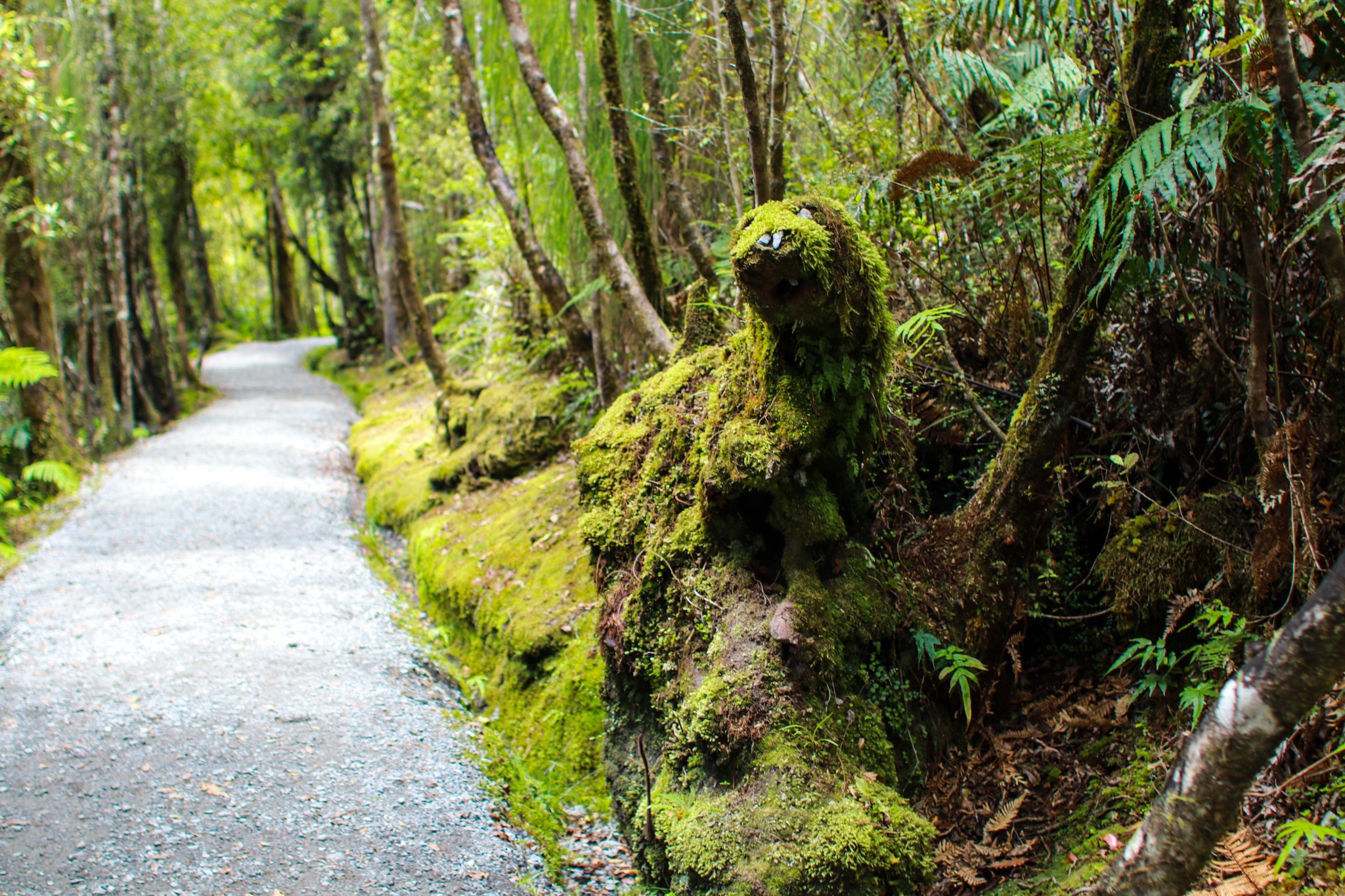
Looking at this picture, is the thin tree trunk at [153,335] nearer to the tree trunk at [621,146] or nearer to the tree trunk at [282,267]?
the tree trunk at [282,267]

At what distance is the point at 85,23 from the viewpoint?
13727mm

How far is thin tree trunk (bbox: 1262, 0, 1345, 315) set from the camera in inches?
112

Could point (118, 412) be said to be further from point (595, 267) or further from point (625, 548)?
point (625, 548)

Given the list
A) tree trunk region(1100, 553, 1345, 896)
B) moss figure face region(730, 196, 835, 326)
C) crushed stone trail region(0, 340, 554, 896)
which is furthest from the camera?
crushed stone trail region(0, 340, 554, 896)

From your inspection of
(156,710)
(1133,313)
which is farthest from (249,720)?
(1133,313)

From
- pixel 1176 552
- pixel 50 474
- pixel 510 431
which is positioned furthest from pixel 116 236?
pixel 1176 552

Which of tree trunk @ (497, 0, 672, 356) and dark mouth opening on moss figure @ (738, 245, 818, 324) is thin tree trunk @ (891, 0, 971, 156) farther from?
tree trunk @ (497, 0, 672, 356)

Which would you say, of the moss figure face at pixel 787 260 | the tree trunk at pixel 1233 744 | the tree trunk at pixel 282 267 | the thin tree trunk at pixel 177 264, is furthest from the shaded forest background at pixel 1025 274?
the tree trunk at pixel 282 267

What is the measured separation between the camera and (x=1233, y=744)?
6.41 ft

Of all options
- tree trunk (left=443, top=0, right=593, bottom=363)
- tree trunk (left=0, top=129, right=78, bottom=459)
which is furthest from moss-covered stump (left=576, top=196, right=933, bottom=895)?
tree trunk (left=0, top=129, right=78, bottom=459)

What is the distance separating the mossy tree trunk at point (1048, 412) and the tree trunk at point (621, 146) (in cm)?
372

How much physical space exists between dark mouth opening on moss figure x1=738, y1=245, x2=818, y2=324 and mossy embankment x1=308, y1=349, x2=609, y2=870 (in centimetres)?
269

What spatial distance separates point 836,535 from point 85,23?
15.9 meters

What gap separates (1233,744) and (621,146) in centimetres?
594
